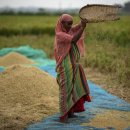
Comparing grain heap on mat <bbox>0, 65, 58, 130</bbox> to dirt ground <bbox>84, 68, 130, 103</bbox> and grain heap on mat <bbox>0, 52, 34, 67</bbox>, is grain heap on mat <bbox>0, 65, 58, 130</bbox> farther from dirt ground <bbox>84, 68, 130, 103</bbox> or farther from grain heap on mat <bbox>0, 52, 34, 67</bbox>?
grain heap on mat <bbox>0, 52, 34, 67</bbox>

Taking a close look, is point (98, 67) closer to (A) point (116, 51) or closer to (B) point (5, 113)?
(A) point (116, 51)

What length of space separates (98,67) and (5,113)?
216 inches

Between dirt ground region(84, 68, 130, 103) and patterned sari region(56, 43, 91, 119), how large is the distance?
5.75ft

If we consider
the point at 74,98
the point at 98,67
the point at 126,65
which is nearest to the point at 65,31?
the point at 74,98

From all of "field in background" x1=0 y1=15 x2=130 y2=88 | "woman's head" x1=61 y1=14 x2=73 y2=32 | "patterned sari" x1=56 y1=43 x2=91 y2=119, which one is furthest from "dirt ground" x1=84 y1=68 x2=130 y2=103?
"woman's head" x1=61 y1=14 x2=73 y2=32

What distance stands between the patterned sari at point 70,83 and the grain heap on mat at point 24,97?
0.44 m

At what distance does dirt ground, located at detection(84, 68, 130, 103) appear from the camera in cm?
785

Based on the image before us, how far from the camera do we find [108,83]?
29.7ft

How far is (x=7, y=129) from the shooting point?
5.24 m

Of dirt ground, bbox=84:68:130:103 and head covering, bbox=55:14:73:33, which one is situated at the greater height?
head covering, bbox=55:14:73:33

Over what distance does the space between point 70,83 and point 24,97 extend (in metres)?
1.46

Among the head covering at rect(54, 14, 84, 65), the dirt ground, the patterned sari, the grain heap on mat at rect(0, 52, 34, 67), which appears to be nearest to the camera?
the head covering at rect(54, 14, 84, 65)

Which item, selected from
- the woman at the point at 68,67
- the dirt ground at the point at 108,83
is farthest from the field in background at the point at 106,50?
the woman at the point at 68,67

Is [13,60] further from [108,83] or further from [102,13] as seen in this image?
[102,13]
